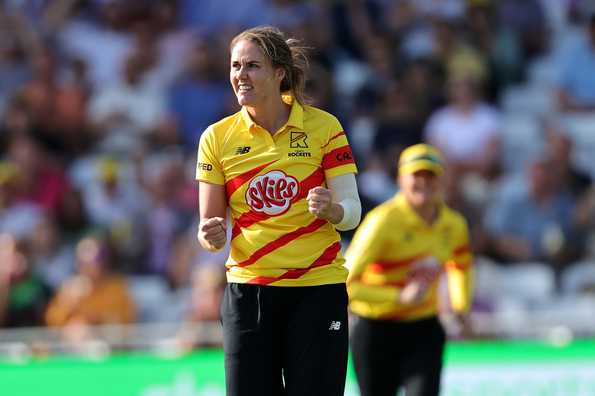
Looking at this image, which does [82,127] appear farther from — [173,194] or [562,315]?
[562,315]

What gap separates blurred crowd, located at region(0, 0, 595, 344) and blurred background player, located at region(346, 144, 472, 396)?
3.40m

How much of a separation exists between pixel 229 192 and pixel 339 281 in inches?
24.8

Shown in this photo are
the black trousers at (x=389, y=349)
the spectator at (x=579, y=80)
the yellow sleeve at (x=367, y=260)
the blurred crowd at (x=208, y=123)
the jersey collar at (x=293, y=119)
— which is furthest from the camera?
the spectator at (x=579, y=80)

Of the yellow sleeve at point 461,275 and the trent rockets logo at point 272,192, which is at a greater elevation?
the trent rockets logo at point 272,192

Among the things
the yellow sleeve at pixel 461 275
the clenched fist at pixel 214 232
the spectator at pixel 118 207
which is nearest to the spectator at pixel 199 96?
the spectator at pixel 118 207

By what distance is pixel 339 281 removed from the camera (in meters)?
5.37

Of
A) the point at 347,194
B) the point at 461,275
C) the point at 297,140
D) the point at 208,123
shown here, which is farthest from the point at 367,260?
the point at 208,123

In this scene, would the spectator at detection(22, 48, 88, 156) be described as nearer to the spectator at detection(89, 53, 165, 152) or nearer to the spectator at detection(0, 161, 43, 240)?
the spectator at detection(89, 53, 165, 152)

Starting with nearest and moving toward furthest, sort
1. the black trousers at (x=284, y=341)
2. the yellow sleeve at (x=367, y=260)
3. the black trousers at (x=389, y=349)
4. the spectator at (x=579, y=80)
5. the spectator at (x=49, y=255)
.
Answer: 1. the black trousers at (x=284, y=341)
2. the yellow sleeve at (x=367, y=260)
3. the black trousers at (x=389, y=349)
4. the spectator at (x=49, y=255)
5. the spectator at (x=579, y=80)

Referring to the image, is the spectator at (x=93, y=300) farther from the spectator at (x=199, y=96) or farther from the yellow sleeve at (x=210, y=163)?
the yellow sleeve at (x=210, y=163)

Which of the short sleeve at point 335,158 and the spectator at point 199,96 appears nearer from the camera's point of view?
the short sleeve at point 335,158

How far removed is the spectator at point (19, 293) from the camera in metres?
11.3

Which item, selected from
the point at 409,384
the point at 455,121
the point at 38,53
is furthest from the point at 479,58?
the point at 409,384

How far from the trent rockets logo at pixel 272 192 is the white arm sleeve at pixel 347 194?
0.20 meters
